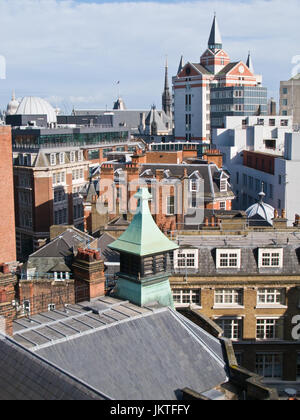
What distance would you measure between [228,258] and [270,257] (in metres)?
2.32

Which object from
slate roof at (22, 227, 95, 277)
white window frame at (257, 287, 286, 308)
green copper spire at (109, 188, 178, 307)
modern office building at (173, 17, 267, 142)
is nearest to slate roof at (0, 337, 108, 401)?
green copper spire at (109, 188, 178, 307)

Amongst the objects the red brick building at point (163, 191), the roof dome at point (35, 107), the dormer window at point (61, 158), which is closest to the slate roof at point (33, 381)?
the red brick building at point (163, 191)

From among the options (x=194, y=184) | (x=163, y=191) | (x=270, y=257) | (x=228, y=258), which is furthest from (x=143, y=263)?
(x=194, y=184)

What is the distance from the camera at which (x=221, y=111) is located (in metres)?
125

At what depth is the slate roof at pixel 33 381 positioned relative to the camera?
12.6 metres

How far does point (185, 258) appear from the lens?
27219 millimetres

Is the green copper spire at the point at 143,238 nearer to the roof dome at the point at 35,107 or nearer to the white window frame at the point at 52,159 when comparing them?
the white window frame at the point at 52,159

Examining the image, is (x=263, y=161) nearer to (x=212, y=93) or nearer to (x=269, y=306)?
(x=269, y=306)

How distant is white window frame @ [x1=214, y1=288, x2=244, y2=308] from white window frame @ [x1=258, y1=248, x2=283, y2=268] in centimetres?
191

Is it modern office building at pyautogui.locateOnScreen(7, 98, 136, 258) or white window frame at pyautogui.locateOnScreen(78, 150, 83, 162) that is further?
white window frame at pyautogui.locateOnScreen(78, 150, 83, 162)

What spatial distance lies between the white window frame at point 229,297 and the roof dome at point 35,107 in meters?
73.5

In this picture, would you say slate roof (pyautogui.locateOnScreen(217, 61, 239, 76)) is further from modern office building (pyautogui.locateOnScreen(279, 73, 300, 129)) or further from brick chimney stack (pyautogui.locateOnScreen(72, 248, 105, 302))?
brick chimney stack (pyautogui.locateOnScreen(72, 248, 105, 302))

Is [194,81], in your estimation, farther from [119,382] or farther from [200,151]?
[119,382]

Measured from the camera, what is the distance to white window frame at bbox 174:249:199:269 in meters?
27.2
